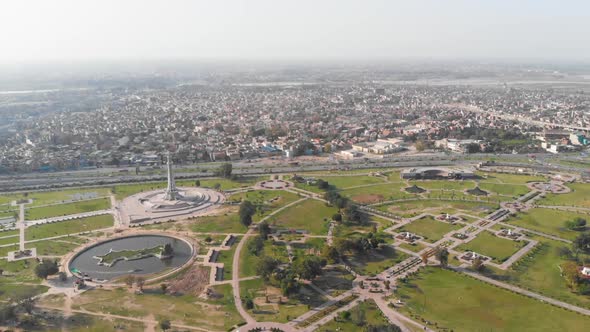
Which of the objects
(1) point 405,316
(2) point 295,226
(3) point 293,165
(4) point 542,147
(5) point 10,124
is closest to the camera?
(1) point 405,316

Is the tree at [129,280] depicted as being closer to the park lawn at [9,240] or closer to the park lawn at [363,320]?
the park lawn at [363,320]

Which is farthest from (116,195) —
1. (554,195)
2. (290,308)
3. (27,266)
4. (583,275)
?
(554,195)

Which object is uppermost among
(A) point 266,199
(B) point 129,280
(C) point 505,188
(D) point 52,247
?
(C) point 505,188

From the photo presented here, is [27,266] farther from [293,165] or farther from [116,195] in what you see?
[293,165]

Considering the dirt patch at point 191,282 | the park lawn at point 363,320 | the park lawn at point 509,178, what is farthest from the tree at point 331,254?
the park lawn at point 509,178

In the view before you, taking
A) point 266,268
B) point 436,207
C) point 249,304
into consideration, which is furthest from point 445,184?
point 249,304

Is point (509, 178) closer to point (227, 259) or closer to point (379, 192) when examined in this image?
point (379, 192)

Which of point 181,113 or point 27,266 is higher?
point 181,113

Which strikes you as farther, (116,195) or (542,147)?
(542,147)
